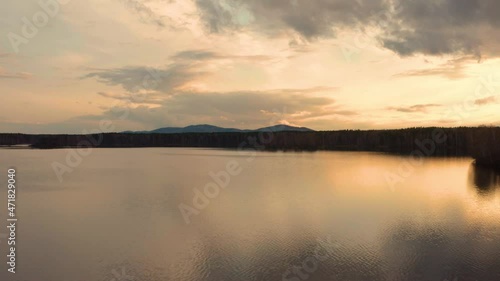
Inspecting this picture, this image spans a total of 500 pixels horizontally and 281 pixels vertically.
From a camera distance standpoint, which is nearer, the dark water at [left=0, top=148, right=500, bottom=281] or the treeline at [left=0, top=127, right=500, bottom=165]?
the dark water at [left=0, top=148, right=500, bottom=281]

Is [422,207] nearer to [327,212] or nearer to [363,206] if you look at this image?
[363,206]

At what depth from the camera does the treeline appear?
54000mm

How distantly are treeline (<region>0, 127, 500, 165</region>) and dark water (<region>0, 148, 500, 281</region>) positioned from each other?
83.4 feet

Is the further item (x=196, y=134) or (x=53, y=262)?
(x=196, y=134)

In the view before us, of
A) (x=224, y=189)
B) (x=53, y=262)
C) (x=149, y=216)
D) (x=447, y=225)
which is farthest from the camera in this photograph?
(x=224, y=189)

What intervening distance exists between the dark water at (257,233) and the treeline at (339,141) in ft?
83.4

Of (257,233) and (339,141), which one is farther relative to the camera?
(339,141)

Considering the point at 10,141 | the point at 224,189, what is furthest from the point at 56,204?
the point at 10,141

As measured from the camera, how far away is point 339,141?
126 m

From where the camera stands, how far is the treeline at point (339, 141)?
177ft

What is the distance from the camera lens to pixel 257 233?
55.5ft

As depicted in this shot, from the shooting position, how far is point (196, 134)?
150 metres

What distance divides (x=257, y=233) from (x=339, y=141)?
112647 mm

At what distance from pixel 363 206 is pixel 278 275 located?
1294 centimetres
